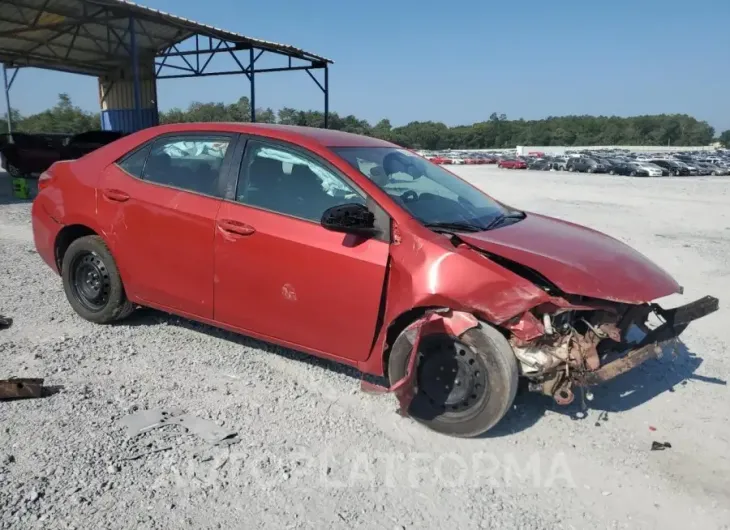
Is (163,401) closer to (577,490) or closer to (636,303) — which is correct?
(577,490)

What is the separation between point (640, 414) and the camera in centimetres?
347

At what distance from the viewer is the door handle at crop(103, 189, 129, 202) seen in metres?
4.09

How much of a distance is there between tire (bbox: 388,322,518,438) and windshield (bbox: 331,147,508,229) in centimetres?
74

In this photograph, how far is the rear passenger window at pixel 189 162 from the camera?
380 centimetres

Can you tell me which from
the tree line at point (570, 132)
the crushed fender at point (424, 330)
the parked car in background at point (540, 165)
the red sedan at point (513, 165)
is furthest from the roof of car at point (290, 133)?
the tree line at point (570, 132)

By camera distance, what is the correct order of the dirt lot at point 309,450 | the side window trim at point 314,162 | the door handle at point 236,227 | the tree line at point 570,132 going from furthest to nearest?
the tree line at point 570,132, the door handle at point 236,227, the side window trim at point 314,162, the dirt lot at point 309,450

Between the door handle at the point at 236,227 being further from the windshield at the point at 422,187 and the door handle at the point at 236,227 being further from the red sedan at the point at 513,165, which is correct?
the red sedan at the point at 513,165

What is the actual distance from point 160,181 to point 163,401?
5.22 feet

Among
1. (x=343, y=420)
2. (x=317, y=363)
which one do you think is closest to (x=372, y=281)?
(x=343, y=420)

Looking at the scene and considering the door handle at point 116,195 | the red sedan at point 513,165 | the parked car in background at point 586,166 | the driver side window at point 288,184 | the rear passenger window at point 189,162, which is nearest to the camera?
the driver side window at point 288,184

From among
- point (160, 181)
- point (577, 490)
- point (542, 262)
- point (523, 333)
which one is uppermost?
point (160, 181)

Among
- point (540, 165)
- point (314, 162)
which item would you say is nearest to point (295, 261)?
point (314, 162)

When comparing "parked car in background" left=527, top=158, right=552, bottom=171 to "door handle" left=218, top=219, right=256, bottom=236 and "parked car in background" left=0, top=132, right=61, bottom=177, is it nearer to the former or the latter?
"parked car in background" left=0, top=132, right=61, bottom=177

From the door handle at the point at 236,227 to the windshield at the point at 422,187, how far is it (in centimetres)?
74
